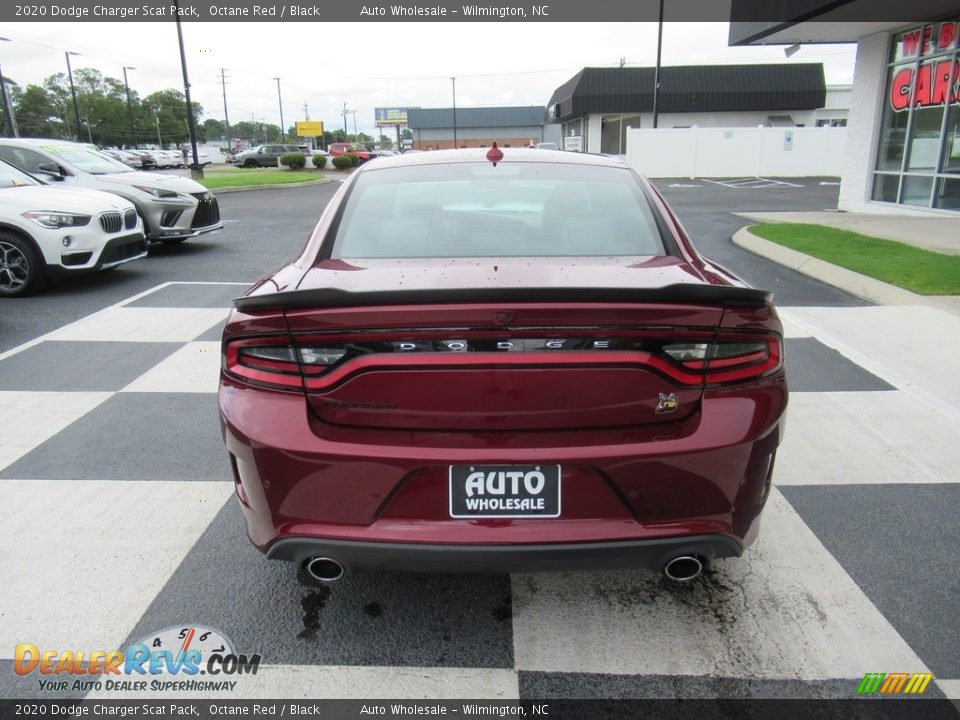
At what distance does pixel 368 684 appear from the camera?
2.18 meters

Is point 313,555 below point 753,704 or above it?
above

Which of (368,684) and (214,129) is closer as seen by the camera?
(368,684)

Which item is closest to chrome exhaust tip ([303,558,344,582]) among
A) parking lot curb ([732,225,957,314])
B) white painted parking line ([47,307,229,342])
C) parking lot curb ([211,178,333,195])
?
white painted parking line ([47,307,229,342])

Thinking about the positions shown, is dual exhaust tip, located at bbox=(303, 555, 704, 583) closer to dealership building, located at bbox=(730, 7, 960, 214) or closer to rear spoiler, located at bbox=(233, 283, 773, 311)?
rear spoiler, located at bbox=(233, 283, 773, 311)

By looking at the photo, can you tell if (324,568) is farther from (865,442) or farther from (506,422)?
(865,442)

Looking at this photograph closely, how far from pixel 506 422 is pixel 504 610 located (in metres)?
0.87

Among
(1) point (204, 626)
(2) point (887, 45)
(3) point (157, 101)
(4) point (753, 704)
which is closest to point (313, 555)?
(1) point (204, 626)

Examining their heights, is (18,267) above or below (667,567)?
above

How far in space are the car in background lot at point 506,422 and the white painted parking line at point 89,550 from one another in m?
0.83

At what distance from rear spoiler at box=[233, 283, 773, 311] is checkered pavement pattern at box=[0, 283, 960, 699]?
45.7 inches

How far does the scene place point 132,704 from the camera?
2113mm

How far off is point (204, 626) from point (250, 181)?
25850mm

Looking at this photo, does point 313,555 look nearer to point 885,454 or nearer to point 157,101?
Result: point 885,454

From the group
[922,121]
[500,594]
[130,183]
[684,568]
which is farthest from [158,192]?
[922,121]
